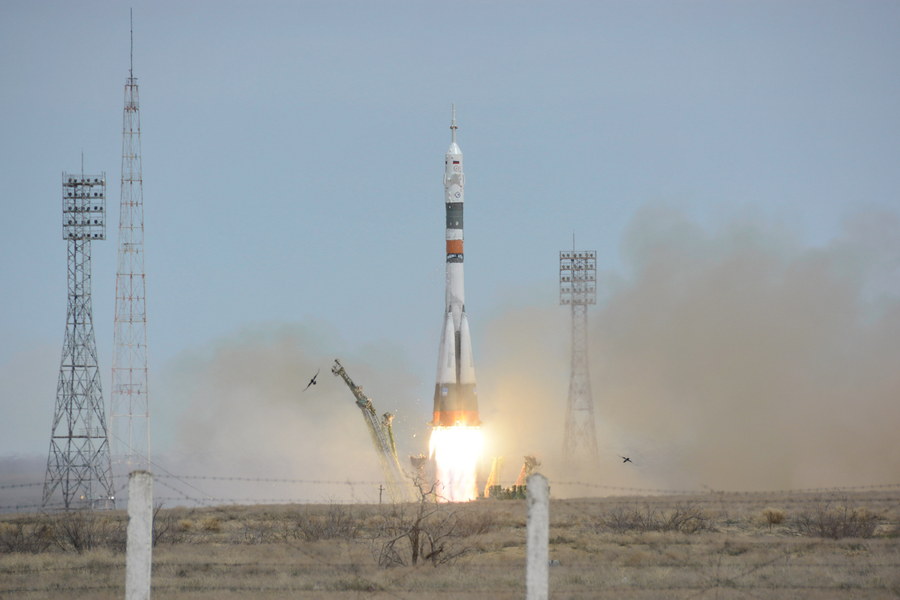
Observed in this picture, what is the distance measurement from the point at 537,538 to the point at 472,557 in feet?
49.2

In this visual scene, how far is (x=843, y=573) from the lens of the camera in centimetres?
2919

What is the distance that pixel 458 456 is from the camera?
77.7 metres

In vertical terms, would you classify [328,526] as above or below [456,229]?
below

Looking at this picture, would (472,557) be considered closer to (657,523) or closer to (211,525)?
(657,523)

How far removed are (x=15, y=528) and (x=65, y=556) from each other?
11441mm

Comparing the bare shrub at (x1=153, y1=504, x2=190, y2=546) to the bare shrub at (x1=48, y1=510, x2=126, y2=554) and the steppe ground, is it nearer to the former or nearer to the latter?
the steppe ground

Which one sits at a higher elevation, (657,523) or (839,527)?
(839,527)

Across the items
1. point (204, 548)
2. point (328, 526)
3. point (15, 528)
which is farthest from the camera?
point (15, 528)

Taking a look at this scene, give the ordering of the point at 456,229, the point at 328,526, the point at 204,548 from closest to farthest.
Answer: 1. the point at 204,548
2. the point at 328,526
3. the point at 456,229

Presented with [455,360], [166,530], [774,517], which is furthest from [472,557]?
[455,360]

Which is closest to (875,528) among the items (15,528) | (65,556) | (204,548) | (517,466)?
(204,548)

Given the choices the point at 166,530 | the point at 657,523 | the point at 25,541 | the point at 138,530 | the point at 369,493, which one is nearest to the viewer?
the point at 138,530

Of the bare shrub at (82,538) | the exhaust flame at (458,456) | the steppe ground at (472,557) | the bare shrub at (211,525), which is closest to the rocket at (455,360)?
the exhaust flame at (458,456)

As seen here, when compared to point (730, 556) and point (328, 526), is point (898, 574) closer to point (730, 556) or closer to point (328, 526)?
point (730, 556)
